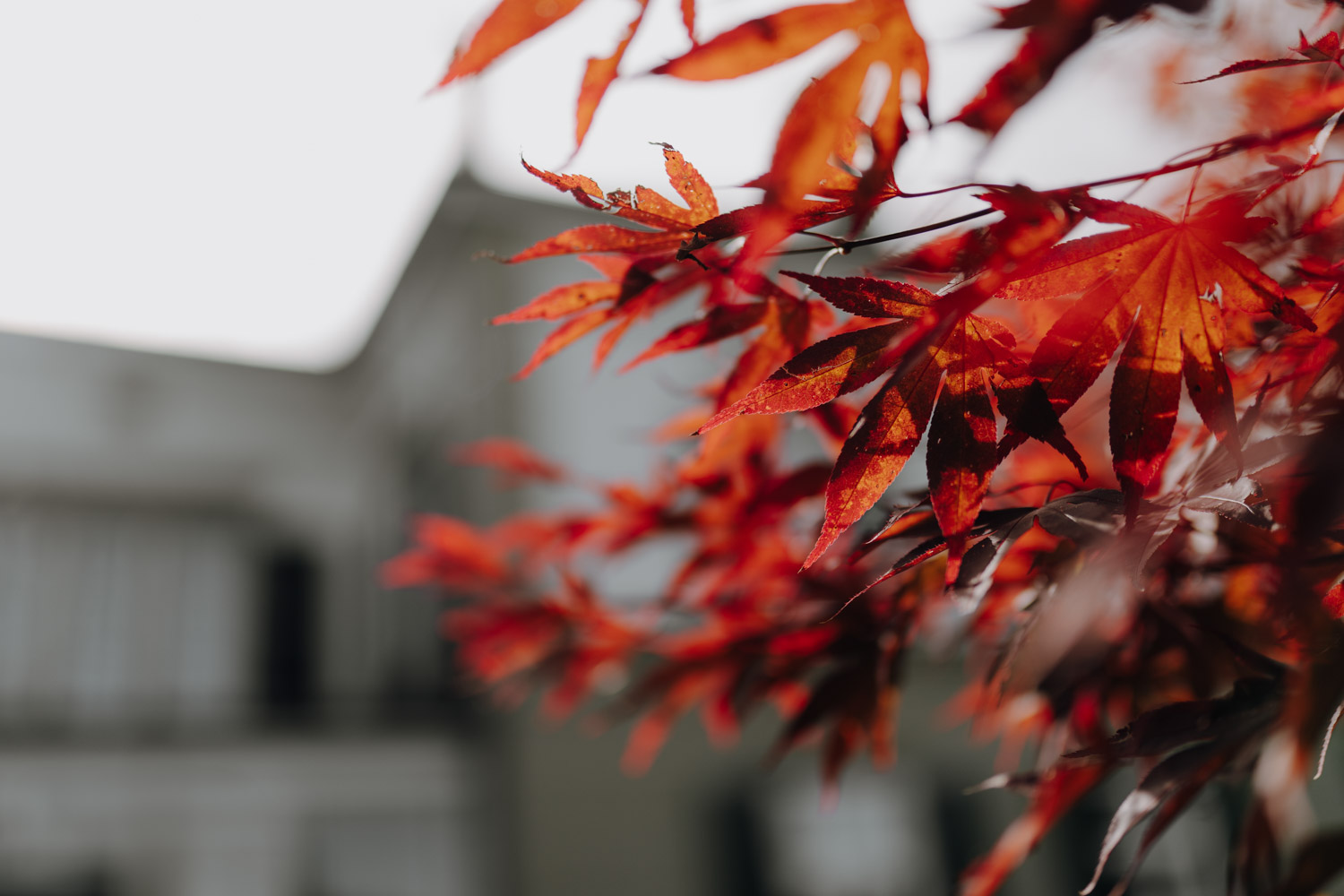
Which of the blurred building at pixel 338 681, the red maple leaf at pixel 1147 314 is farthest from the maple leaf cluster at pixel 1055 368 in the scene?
the blurred building at pixel 338 681

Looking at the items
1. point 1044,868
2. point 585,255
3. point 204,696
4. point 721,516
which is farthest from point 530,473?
point 204,696

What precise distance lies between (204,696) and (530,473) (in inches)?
217

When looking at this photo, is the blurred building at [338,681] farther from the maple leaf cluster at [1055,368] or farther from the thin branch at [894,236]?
the thin branch at [894,236]

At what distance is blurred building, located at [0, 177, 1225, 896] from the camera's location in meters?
3.92

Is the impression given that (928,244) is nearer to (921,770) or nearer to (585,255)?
(585,255)

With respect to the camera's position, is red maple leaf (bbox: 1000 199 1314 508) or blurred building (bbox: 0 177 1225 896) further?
blurred building (bbox: 0 177 1225 896)

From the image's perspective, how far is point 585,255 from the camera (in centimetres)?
41

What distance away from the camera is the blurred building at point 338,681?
3918mm

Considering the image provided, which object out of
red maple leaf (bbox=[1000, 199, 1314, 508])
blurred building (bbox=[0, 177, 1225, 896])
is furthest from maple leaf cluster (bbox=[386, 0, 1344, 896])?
blurred building (bbox=[0, 177, 1225, 896])

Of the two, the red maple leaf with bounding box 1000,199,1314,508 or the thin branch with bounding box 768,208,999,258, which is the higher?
the thin branch with bounding box 768,208,999,258

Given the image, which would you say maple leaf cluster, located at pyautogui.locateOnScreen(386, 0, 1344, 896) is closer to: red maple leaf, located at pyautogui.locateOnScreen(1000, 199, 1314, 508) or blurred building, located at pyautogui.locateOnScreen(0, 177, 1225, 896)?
red maple leaf, located at pyautogui.locateOnScreen(1000, 199, 1314, 508)

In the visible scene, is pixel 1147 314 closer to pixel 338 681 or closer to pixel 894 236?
pixel 894 236

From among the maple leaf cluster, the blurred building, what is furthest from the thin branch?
the blurred building

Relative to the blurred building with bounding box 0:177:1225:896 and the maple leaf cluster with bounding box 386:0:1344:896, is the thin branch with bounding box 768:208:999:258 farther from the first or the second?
the blurred building with bounding box 0:177:1225:896
